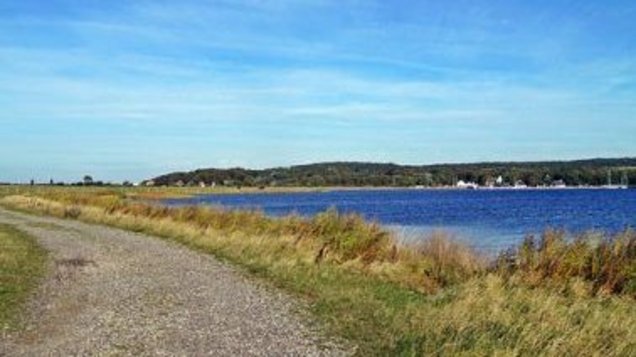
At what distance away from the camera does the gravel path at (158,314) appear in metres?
10.2

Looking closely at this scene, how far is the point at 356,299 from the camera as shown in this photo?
13836 mm

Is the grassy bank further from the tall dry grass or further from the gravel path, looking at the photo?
the tall dry grass

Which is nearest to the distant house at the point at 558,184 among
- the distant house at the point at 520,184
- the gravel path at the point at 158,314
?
the distant house at the point at 520,184

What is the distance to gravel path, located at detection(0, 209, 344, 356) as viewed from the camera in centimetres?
1017

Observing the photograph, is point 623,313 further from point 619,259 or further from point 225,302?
point 225,302

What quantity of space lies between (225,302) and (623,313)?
635 centimetres

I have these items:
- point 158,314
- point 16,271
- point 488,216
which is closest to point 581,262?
point 158,314

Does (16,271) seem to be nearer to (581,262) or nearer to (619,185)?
(581,262)

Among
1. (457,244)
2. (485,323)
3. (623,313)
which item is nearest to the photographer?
(485,323)

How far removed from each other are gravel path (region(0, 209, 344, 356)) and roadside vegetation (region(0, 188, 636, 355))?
0.75 meters

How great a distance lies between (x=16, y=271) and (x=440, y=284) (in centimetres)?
901

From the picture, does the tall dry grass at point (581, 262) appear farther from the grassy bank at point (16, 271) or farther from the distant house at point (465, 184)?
the distant house at point (465, 184)

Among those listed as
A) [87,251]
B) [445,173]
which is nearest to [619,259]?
[87,251]

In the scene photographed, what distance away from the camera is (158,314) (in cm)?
1252
